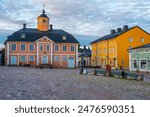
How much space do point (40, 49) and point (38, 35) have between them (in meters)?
3.61

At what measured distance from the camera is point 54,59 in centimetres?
5562

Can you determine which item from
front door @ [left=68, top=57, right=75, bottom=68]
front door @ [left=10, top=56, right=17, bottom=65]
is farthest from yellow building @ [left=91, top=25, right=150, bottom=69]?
front door @ [left=10, top=56, right=17, bottom=65]

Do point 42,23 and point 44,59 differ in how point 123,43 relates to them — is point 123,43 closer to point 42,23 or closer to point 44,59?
point 44,59

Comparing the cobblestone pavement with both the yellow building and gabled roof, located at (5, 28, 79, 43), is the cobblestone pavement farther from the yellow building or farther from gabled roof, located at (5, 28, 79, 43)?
gabled roof, located at (5, 28, 79, 43)

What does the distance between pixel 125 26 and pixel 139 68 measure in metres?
17.8

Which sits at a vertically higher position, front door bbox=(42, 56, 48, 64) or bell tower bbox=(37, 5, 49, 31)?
bell tower bbox=(37, 5, 49, 31)

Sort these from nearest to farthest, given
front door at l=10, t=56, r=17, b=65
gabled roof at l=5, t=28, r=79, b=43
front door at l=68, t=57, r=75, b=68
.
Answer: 1. front door at l=10, t=56, r=17, b=65
2. gabled roof at l=5, t=28, r=79, b=43
3. front door at l=68, t=57, r=75, b=68

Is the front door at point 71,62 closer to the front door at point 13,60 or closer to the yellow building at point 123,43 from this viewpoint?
the yellow building at point 123,43

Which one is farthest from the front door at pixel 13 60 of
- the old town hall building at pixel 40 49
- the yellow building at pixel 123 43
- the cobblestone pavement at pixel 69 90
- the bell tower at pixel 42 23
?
the cobblestone pavement at pixel 69 90

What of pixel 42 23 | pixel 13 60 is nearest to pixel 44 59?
pixel 13 60

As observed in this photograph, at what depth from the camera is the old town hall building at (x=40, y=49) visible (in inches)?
2121

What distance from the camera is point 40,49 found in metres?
54.8

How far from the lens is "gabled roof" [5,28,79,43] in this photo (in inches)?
2151

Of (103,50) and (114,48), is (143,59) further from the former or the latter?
(103,50)
